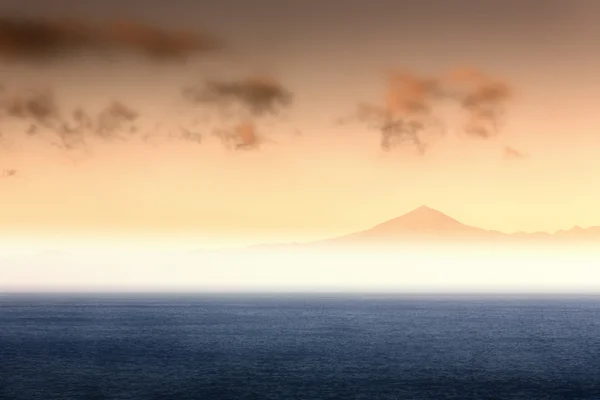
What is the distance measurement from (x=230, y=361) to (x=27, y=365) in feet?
94.2

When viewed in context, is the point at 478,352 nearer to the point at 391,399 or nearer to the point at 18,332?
the point at 391,399

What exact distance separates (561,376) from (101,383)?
57.0 m

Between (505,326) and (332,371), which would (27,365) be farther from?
(505,326)

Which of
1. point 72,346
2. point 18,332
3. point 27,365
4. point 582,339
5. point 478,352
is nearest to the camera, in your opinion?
point 27,365

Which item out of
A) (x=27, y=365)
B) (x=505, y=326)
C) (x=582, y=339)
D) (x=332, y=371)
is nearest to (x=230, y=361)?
(x=332, y=371)

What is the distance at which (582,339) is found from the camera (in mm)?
153000

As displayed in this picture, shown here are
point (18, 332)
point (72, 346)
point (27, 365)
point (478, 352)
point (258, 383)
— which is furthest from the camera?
point (18, 332)

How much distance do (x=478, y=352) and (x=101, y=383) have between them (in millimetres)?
62159

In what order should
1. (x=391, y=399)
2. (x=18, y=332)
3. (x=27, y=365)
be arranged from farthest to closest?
(x=18, y=332) → (x=27, y=365) → (x=391, y=399)

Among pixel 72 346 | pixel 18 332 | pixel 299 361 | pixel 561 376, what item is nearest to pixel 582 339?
pixel 561 376

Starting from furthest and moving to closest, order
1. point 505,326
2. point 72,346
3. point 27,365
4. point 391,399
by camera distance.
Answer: point 505,326
point 72,346
point 27,365
point 391,399

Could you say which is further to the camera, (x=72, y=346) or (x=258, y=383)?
(x=72, y=346)

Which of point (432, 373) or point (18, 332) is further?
point (18, 332)

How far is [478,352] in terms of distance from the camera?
127062 mm
